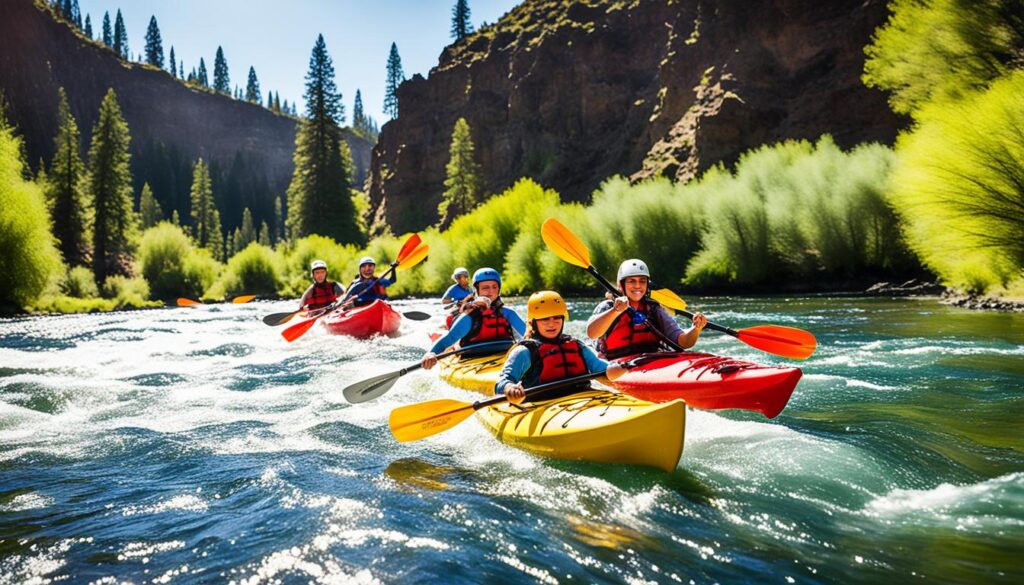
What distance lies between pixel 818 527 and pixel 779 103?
28.3 m

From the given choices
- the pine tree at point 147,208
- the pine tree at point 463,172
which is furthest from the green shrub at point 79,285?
the pine tree at point 147,208

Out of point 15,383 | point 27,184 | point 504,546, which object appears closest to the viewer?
point 504,546

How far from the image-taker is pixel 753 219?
2053 cm

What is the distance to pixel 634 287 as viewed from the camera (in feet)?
20.6

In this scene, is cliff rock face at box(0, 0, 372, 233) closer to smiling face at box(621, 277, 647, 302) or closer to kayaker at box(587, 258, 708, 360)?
kayaker at box(587, 258, 708, 360)

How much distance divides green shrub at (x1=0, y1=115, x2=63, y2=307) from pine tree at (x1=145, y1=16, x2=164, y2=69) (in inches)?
3552

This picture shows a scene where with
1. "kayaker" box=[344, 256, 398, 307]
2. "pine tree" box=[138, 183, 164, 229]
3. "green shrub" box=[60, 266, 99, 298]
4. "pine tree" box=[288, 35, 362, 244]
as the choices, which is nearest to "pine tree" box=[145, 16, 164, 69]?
"pine tree" box=[138, 183, 164, 229]

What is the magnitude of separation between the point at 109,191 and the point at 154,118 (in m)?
Answer: 64.7

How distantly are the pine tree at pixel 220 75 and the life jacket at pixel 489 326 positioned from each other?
11028cm

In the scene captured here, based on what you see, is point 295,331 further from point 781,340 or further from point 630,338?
point 781,340

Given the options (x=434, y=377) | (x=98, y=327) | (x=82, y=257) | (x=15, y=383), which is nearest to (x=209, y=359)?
(x=15, y=383)

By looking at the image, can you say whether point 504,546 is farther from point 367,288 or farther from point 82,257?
point 82,257

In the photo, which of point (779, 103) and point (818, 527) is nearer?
point (818, 527)

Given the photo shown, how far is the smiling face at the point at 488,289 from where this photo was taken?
762 centimetres
